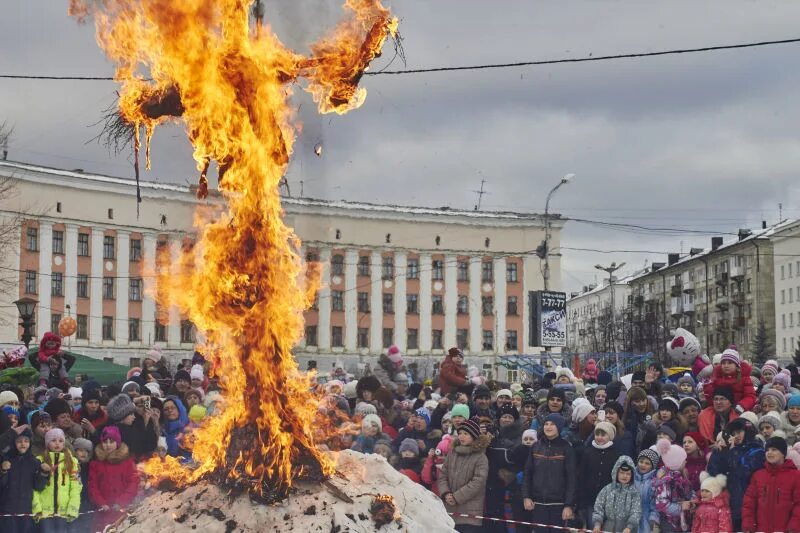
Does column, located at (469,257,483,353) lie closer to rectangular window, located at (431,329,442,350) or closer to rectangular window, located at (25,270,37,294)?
rectangular window, located at (431,329,442,350)

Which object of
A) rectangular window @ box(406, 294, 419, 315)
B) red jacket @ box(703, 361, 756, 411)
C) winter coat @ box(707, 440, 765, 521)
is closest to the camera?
winter coat @ box(707, 440, 765, 521)

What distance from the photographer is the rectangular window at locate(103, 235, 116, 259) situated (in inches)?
2753

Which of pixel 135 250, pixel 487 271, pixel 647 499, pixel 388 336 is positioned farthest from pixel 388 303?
pixel 647 499

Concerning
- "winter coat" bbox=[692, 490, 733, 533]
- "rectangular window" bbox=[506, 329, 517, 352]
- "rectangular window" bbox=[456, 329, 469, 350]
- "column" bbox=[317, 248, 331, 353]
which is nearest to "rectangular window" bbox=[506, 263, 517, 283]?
"rectangular window" bbox=[506, 329, 517, 352]

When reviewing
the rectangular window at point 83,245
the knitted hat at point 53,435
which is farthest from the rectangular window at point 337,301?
the knitted hat at point 53,435

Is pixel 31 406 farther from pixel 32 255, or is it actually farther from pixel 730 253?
pixel 730 253

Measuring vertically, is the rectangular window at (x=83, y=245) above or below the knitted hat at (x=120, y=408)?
above

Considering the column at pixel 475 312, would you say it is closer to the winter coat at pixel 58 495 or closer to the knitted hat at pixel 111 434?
the knitted hat at pixel 111 434

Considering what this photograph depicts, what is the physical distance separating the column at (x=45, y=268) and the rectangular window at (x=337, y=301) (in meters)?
18.9


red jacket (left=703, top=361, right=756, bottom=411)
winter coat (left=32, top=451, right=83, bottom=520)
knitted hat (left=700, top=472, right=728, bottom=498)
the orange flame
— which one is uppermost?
the orange flame

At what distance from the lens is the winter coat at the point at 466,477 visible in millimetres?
11773

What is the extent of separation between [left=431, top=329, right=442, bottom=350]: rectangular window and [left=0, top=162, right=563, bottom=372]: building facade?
10cm

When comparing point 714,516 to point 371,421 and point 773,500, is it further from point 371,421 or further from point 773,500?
point 371,421

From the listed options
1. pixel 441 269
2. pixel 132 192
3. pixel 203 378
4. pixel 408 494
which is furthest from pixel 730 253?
pixel 408 494
